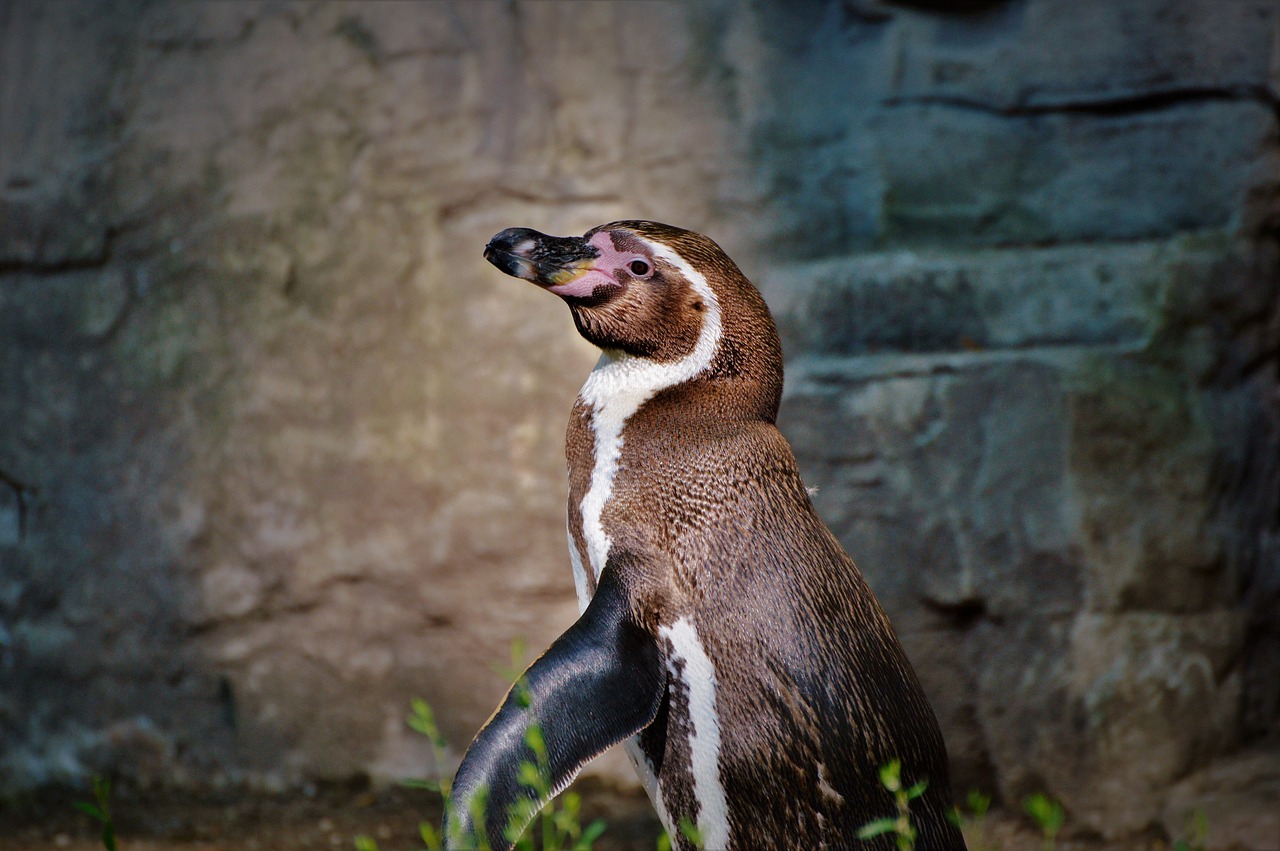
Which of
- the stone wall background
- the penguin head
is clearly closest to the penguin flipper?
the penguin head

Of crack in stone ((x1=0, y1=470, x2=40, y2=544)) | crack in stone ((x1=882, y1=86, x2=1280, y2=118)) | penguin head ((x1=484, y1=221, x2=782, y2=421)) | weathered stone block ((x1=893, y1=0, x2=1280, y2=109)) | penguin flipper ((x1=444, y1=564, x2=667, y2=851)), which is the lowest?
crack in stone ((x1=0, y1=470, x2=40, y2=544))

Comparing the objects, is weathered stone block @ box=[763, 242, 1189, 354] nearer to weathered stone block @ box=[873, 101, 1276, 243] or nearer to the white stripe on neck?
weathered stone block @ box=[873, 101, 1276, 243]

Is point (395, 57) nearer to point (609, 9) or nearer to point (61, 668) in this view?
point (609, 9)

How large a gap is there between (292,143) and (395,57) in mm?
284

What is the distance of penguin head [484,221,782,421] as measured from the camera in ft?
4.72

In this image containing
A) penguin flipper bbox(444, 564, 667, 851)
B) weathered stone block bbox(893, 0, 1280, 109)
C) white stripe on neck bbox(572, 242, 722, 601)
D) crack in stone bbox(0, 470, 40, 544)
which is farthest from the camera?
crack in stone bbox(0, 470, 40, 544)

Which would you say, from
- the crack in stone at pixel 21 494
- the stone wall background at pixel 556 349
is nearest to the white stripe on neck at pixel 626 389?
the stone wall background at pixel 556 349

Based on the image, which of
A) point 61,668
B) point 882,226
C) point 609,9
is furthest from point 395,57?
point 61,668

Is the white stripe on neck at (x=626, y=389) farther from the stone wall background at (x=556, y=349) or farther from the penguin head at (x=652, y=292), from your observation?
the stone wall background at (x=556, y=349)

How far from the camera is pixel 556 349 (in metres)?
2.46

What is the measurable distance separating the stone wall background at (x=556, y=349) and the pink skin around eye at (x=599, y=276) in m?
0.94

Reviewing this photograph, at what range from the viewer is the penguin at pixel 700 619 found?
4.31 ft

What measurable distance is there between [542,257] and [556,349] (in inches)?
39.7

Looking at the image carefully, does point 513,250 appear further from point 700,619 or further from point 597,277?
point 700,619
